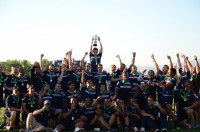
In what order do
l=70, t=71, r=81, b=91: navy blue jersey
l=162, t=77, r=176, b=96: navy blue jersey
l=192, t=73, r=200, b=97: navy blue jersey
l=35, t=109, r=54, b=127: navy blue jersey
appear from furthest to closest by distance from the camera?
l=70, t=71, r=81, b=91: navy blue jersey
l=192, t=73, r=200, b=97: navy blue jersey
l=162, t=77, r=176, b=96: navy blue jersey
l=35, t=109, r=54, b=127: navy blue jersey

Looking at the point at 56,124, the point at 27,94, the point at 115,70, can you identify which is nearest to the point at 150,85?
the point at 115,70

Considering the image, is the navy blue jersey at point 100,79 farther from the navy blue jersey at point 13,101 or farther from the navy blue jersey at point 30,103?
the navy blue jersey at point 13,101

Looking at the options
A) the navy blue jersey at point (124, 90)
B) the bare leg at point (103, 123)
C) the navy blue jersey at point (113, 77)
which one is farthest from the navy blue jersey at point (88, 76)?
the bare leg at point (103, 123)

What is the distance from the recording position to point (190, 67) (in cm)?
1206

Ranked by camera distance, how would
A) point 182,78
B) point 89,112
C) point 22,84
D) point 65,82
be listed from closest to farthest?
point 89,112, point 22,84, point 182,78, point 65,82

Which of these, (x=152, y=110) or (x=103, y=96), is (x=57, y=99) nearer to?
(x=103, y=96)

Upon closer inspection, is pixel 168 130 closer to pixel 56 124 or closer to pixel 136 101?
pixel 136 101

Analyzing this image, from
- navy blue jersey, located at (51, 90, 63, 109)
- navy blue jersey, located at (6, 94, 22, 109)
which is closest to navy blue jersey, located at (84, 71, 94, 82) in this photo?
navy blue jersey, located at (51, 90, 63, 109)

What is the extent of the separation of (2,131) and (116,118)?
3.93 meters

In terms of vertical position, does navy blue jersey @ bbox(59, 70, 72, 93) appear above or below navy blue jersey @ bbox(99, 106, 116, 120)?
above

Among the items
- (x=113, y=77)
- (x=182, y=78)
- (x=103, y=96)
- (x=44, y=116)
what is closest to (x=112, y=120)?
(x=103, y=96)

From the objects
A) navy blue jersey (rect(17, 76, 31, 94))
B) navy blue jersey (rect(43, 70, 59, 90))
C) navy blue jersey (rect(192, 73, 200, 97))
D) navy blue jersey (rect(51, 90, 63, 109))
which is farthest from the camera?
navy blue jersey (rect(192, 73, 200, 97))

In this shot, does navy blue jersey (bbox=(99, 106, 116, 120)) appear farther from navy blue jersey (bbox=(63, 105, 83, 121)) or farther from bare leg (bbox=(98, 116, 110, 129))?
navy blue jersey (bbox=(63, 105, 83, 121))

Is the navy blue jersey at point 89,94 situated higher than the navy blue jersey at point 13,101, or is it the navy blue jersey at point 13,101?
the navy blue jersey at point 89,94
